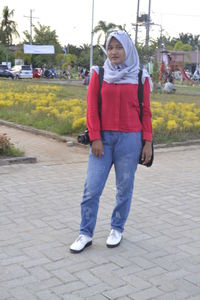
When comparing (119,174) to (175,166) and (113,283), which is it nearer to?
(113,283)

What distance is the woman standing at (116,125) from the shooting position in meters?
A: 3.77

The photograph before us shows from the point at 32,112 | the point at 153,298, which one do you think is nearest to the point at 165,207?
the point at 153,298

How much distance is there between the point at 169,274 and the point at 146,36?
27.1 metres

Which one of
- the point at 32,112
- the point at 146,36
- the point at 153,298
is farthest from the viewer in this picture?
the point at 146,36

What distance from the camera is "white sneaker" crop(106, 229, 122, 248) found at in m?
4.06

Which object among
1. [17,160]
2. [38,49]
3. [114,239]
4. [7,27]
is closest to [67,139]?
[17,160]

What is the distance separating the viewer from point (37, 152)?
27.7ft

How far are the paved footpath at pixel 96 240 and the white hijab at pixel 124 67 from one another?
1464 millimetres

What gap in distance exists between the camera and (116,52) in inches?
149

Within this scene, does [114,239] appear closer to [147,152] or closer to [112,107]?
[147,152]

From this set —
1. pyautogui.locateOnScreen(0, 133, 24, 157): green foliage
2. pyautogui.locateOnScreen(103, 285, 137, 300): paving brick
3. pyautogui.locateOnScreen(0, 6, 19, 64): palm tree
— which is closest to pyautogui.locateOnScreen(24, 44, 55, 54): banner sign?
pyautogui.locateOnScreen(0, 6, 19, 64): palm tree

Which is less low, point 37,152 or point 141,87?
point 141,87

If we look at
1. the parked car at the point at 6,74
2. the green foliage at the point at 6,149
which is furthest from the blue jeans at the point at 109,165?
the parked car at the point at 6,74

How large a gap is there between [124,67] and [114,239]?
1489 mm
